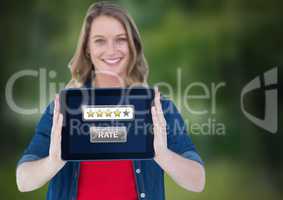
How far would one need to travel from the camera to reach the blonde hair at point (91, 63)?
1.58m

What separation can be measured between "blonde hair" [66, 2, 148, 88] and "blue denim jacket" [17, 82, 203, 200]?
13 centimetres

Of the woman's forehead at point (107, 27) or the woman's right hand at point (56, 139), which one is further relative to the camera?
the woman's forehead at point (107, 27)

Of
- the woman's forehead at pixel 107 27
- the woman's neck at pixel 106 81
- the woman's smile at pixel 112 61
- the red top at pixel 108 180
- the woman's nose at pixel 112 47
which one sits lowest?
the red top at pixel 108 180

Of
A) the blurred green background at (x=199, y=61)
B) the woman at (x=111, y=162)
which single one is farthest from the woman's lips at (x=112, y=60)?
the blurred green background at (x=199, y=61)

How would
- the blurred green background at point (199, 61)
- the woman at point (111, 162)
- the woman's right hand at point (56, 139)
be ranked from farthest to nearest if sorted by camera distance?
the blurred green background at point (199, 61) < the woman at point (111, 162) < the woman's right hand at point (56, 139)

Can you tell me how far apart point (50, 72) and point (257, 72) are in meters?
0.78

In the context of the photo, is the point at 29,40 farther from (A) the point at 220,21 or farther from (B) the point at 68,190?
(A) the point at 220,21

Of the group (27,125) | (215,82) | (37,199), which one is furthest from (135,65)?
(37,199)

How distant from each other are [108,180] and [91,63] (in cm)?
41

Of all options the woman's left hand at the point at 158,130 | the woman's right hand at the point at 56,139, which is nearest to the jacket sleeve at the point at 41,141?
the woman's right hand at the point at 56,139

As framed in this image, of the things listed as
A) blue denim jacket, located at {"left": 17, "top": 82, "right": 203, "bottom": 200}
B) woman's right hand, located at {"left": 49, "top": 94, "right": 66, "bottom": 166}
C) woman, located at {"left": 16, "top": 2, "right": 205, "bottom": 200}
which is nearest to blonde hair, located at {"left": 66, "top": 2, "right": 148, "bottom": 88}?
woman, located at {"left": 16, "top": 2, "right": 205, "bottom": 200}

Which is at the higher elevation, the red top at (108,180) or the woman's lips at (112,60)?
the woman's lips at (112,60)

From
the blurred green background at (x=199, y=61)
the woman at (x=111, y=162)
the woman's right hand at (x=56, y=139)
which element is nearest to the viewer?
the woman's right hand at (x=56, y=139)

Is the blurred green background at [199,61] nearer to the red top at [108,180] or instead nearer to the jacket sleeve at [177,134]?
the jacket sleeve at [177,134]
